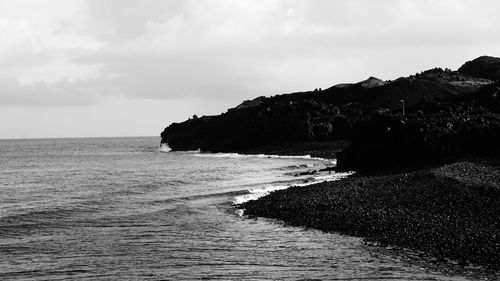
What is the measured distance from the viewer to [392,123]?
8225cm

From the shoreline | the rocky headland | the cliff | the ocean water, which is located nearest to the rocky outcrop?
the cliff

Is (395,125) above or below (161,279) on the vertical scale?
above

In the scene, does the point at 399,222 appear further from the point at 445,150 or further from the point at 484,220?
the point at 445,150

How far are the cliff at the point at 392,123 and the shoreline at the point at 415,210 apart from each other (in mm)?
16102

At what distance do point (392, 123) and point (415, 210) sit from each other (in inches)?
1711

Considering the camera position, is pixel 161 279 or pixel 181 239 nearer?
pixel 161 279

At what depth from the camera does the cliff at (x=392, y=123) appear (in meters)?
76.4

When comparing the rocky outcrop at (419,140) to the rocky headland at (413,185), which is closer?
the rocky headland at (413,185)

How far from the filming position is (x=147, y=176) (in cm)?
9106

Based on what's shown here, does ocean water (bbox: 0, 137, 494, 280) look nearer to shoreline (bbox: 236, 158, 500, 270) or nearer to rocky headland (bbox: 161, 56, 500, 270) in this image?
shoreline (bbox: 236, 158, 500, 270)

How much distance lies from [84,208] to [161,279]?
28493 mm

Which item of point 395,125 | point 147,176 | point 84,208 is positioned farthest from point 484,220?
point 147,176

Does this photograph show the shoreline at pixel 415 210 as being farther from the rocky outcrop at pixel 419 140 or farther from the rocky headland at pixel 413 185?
the rocky outcrop at pixel 419 140

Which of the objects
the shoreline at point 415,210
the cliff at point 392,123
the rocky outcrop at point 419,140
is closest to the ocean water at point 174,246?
the shoreline at point 415,210
